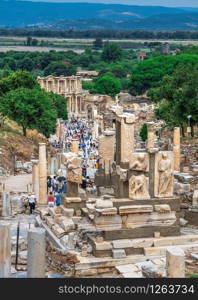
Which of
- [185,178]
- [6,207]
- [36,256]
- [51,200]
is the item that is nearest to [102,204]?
[36,256]

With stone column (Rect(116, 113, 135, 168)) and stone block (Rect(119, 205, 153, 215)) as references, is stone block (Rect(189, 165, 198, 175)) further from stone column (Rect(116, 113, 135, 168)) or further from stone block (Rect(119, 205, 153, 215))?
stone block (Rect(119, 205, 153, 215))

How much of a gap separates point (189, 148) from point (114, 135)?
17130 millimetres

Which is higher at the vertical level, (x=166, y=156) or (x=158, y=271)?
(x=166, y=156)

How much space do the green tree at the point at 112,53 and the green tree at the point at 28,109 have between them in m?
112

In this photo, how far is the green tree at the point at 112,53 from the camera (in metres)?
171

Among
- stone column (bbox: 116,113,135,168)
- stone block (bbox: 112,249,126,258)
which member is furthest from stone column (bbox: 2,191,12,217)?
stone block (bbox: 112,249,126,258)

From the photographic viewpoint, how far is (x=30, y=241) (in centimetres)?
1978

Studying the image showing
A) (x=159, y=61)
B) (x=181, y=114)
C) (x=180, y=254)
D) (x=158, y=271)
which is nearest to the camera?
(x=180, y=254)

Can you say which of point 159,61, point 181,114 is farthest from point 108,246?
point 159,61

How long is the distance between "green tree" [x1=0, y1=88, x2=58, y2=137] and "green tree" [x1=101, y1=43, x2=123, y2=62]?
366ft

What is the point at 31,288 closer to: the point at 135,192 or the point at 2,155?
the point at 135,192

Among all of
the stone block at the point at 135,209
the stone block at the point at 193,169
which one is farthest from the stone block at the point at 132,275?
the stone block at the point at 193,169

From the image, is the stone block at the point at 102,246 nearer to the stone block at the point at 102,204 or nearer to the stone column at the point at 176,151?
the stone block at the point at 102,204

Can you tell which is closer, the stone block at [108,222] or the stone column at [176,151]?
the stone block at [108,222]
